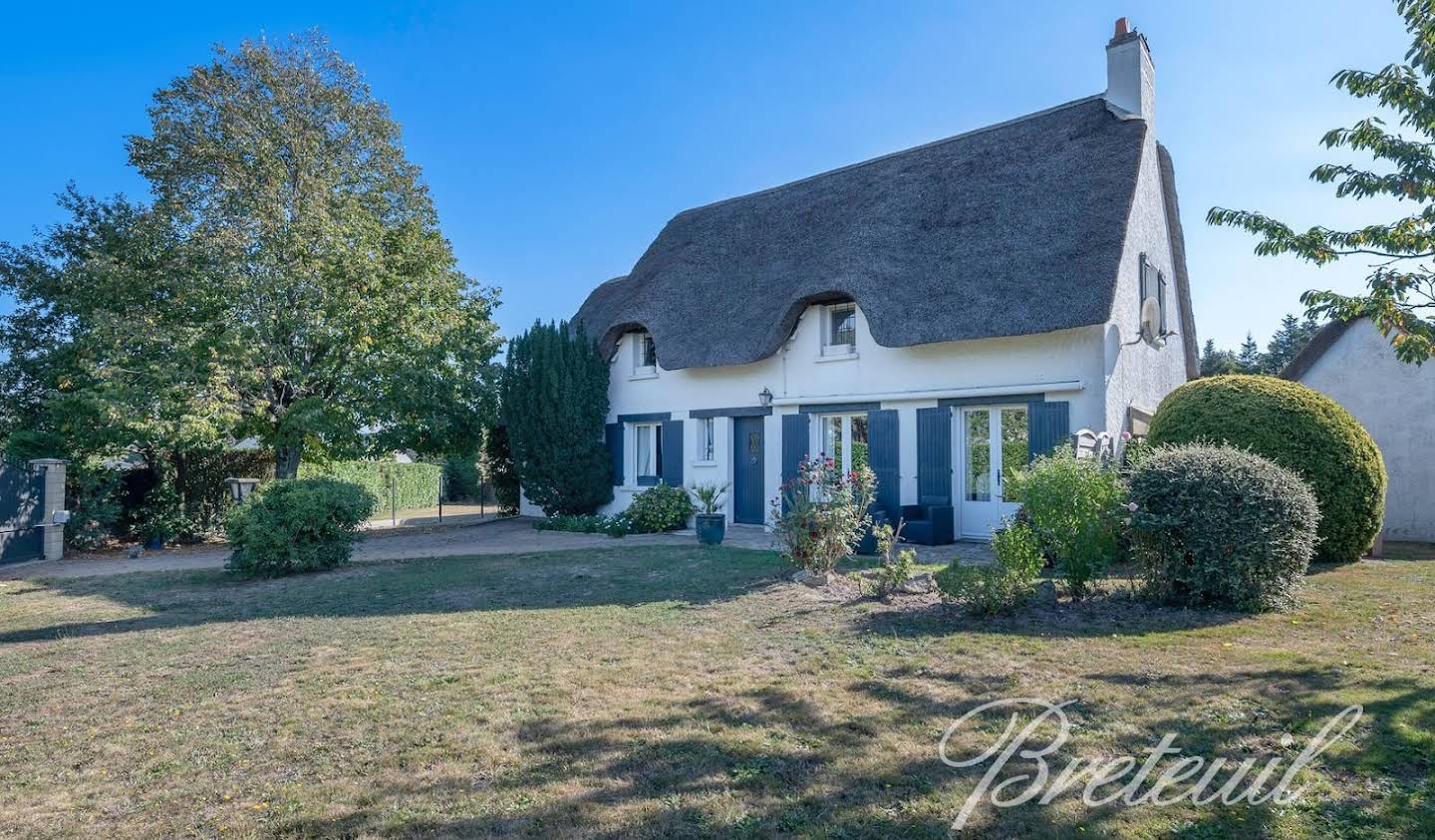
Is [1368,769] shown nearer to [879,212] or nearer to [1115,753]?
[1115,753]

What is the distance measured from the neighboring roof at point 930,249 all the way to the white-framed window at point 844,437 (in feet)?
5.54

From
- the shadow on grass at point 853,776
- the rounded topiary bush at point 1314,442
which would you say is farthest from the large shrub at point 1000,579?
the rounded topiary bush at point 1314,442

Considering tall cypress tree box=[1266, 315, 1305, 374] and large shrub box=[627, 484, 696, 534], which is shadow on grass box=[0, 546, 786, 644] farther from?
tall cypress tree box=[1266, 315, 1305, 374]

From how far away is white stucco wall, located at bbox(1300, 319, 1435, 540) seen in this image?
1290 cm

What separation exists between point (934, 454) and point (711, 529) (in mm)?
3740

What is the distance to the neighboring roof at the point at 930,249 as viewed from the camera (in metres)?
11.2

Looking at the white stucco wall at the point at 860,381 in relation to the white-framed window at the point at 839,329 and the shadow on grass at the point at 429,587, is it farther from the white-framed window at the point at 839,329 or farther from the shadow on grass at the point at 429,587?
the shadow on grass at the point at 429,587

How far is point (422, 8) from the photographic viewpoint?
10469mm

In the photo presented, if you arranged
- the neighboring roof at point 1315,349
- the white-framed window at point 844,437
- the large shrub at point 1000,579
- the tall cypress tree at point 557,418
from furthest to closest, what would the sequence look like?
1. the tall cypress tree at point 557,418
2. the neighboring roof at point 1315,349
3. the white-framed window at point 844,437
4. the large shrub at point 1000,579

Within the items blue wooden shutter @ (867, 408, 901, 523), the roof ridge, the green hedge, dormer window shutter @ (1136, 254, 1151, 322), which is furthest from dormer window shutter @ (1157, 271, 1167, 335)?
the green hedge

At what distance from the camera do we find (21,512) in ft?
40.1

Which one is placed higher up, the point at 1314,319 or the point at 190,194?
the point at 190,194

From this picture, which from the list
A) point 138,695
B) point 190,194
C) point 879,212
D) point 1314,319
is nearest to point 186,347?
point 190,194

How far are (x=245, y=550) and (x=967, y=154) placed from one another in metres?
12.9
